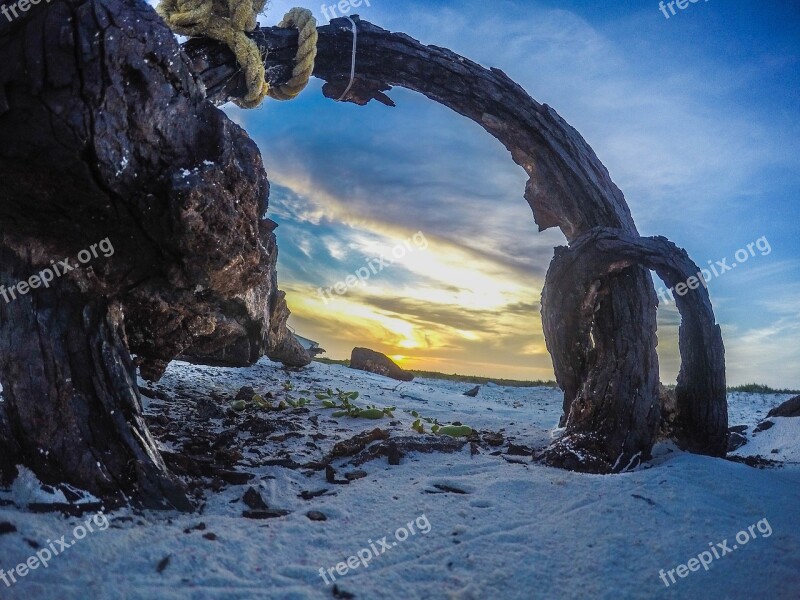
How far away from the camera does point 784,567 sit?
2580mm

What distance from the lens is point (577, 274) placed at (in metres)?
4.58

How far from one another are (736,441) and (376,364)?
1044cm

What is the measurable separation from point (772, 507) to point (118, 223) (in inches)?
186

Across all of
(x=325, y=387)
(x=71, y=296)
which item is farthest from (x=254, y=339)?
(x=71, y=296)

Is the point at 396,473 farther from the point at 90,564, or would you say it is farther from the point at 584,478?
the point at 90,564
